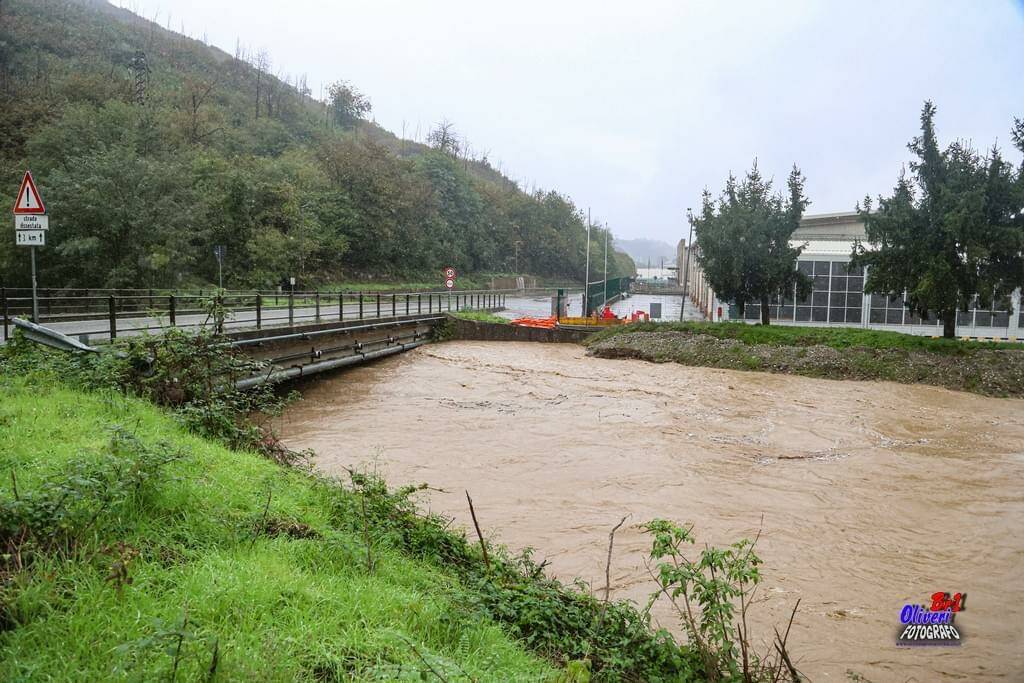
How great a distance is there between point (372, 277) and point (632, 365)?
37.9 meters

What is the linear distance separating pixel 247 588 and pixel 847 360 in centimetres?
2328

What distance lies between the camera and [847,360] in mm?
23391

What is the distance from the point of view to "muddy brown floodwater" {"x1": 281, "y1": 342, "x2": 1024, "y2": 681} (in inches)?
245

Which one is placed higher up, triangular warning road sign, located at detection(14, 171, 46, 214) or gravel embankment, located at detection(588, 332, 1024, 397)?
triangular warning road sign, located at detection(14, 171, 46, 214)

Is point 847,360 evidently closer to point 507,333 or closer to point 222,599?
point 507,333

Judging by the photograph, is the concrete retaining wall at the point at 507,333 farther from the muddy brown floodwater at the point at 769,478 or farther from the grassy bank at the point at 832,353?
the muddy brown floodwater at the point at 769,478

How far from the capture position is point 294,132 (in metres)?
90.4

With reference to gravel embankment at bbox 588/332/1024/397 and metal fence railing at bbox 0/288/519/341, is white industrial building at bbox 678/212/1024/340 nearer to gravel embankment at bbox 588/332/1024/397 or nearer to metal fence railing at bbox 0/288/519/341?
gravel embankment at bbox 588/332/1024/397

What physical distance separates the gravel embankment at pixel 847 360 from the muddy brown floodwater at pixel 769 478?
1.30 m

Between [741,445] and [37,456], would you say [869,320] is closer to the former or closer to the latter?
[741,445]

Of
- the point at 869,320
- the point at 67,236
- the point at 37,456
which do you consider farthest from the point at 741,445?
the point at 67,236

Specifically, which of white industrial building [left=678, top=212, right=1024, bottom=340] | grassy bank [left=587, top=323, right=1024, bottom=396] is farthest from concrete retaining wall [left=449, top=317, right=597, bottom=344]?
white industrial building [left=678, top=212, right=1024, bottom=340]

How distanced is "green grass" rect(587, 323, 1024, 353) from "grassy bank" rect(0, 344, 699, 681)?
70.8ft
